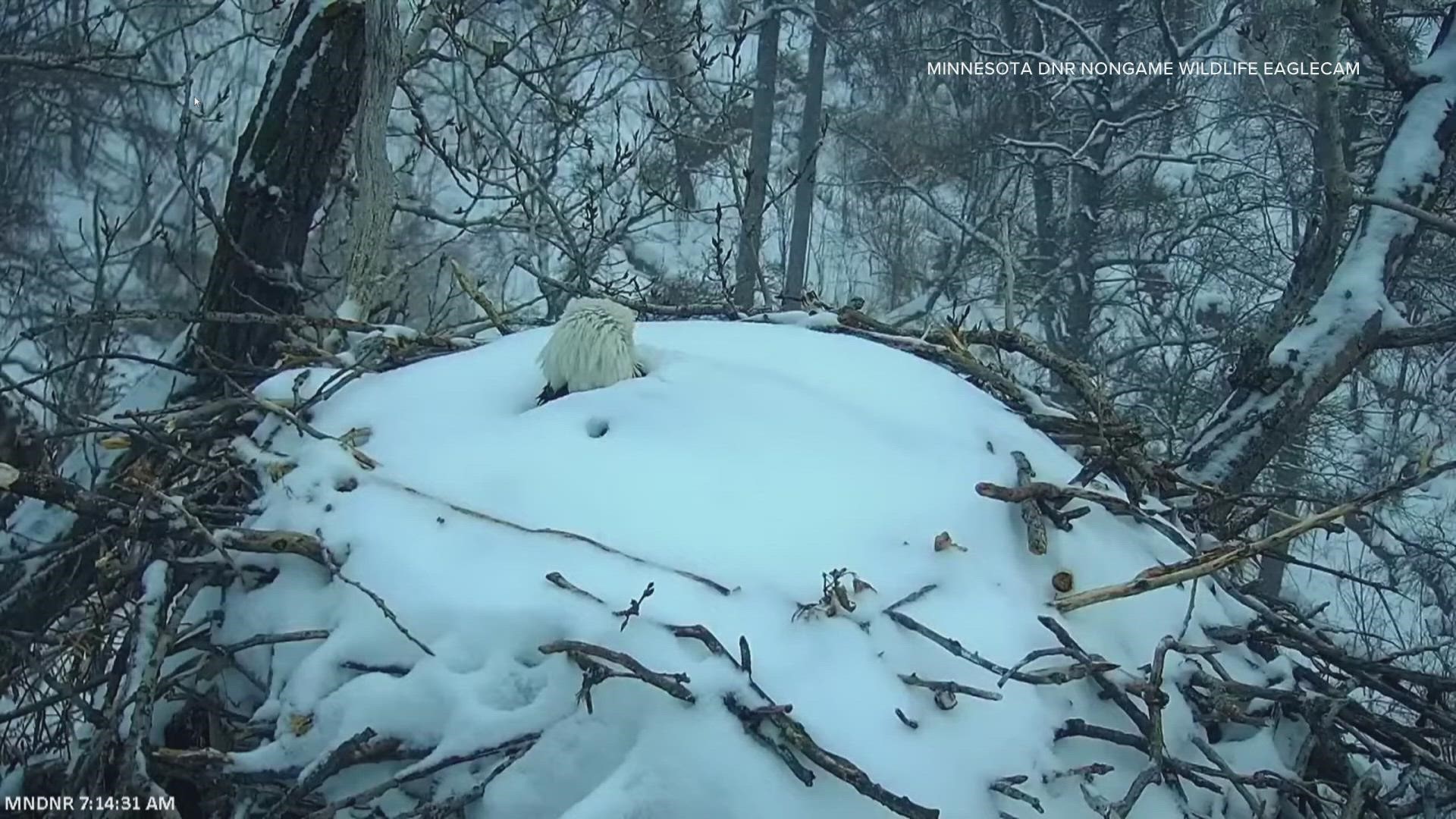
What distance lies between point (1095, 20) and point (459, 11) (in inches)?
325

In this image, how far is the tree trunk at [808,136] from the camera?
40.5ft

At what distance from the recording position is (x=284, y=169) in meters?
3.57

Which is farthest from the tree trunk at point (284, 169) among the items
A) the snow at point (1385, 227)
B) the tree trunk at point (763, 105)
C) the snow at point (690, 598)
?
the tree trunk at point (763, 105)

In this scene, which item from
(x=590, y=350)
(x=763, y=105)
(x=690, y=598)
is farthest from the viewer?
(x=763, y=105)

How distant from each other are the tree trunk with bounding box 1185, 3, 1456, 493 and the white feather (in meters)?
2.05

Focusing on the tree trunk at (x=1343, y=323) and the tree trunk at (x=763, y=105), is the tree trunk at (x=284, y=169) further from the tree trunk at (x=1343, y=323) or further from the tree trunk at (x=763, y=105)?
the tree trunk at (x=763, y=105)

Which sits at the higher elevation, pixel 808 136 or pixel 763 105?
pixel 763 105

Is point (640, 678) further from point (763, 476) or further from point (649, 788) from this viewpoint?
point (763, 476)

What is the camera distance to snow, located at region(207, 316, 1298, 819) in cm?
164

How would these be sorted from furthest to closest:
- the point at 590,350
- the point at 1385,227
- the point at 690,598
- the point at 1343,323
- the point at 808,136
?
the point at 808,136 → the point at 1385,227 → the point at 1343,323 → the point at 590,350 → the point at 690,598

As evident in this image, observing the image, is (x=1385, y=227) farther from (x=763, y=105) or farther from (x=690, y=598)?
(x=763, y=105)

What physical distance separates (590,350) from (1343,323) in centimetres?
250

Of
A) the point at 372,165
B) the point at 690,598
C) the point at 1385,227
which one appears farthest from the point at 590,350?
the point at 1385,227

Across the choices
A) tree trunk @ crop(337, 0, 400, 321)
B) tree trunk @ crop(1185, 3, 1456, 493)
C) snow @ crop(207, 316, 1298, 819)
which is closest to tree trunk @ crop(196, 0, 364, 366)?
tree trunk @ crop(337, 0, 400, 321)
